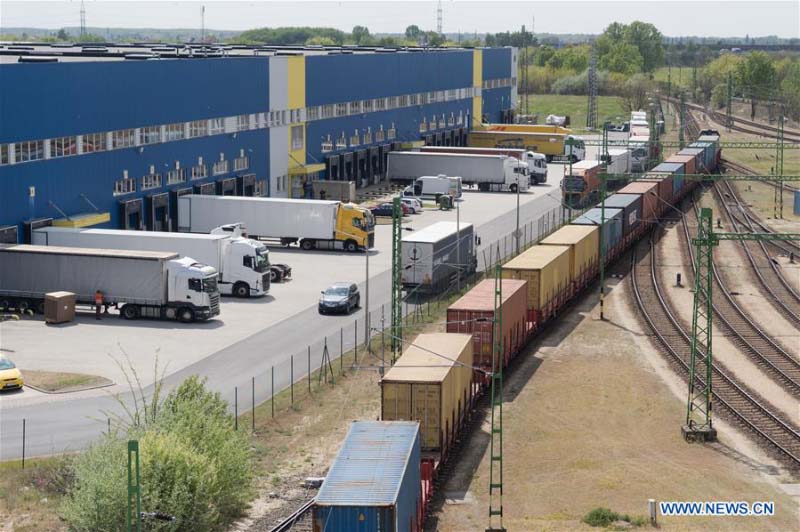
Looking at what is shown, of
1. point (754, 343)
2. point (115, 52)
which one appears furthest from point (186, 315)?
point (115, 52)

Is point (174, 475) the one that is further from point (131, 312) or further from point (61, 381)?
point (131, 312)

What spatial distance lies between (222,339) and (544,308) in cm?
1265

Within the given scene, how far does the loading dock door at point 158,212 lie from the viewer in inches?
2884

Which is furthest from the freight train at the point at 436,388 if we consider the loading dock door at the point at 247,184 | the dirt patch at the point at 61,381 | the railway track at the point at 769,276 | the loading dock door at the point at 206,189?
the loading dock door at the point at 247,184

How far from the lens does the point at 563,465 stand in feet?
122

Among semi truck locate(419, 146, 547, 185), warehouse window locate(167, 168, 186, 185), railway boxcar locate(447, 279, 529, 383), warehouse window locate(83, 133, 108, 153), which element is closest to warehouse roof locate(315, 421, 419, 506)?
railway boxcar locate(447, 279, 529, 383)

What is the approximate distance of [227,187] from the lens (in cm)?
8219

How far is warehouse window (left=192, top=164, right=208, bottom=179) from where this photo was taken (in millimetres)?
78438

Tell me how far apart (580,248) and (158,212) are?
2471 cm

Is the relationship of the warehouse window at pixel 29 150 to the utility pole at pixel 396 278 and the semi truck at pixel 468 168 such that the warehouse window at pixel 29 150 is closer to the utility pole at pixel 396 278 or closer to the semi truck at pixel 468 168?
the utility pole at pixel 396 278

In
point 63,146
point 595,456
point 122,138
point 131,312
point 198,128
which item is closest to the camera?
point 595,456

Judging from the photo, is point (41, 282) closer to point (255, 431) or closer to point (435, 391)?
point (255, 431)

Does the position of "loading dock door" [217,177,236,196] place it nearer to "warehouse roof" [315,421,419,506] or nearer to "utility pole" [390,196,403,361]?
"utility pole" [390,196,403,361]

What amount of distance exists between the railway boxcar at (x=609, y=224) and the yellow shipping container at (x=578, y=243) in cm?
143
